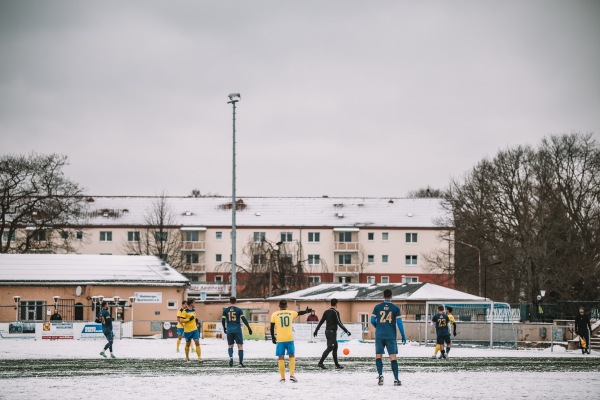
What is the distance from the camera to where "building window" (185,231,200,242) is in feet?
331

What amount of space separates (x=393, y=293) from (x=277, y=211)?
51.4 m

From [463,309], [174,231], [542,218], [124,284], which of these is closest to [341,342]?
[463,309]

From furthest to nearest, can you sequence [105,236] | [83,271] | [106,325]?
[105,236]
[83,271]
[106,325]

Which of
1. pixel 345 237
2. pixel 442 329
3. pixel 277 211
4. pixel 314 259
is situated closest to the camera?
pixel 442 329

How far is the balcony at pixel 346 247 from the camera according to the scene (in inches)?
4008

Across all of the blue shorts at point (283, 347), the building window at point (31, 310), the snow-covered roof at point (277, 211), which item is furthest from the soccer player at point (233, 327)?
the snow-covered roof at point (277, 211)

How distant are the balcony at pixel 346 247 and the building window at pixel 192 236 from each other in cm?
1608

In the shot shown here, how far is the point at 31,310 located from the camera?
55.2 m

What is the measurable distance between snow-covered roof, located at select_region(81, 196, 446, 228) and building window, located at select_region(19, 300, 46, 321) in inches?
1782

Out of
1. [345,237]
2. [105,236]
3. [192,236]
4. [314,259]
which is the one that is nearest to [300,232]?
[314,259]

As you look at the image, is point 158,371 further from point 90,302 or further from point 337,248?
point 337,248

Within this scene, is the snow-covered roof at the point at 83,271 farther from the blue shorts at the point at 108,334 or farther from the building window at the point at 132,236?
the building window at the point at 132,236

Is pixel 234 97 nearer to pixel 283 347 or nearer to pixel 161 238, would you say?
pixel 283 347

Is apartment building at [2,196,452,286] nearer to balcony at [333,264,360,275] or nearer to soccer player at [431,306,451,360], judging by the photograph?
balcony at [333,264,360,275]
